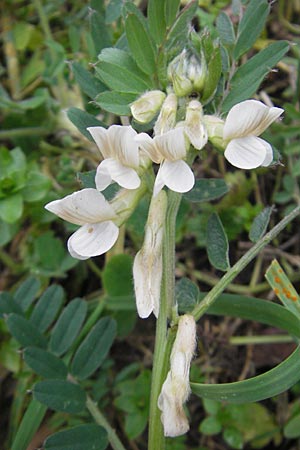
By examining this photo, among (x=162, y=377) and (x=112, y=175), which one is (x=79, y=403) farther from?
(x=112, y=175)

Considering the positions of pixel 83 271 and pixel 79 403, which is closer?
pixel 79 403

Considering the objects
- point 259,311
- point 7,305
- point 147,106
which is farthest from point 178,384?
point 7,305

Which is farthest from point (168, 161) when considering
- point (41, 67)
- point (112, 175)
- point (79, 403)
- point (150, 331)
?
point (41, 67)

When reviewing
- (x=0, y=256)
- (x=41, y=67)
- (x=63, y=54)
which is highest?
(x=63, y=54)

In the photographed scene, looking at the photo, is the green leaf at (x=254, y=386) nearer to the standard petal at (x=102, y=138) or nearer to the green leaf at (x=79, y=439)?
the green leaf at (x=79, y=439)

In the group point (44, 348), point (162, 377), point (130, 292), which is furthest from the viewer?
point (130, 292)

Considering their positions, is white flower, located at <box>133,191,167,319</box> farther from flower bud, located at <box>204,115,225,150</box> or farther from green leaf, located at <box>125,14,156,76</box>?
green leaf, located at <box>125,14,156,76</box>
